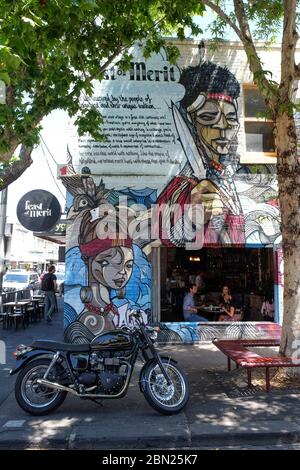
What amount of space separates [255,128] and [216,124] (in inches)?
42.7

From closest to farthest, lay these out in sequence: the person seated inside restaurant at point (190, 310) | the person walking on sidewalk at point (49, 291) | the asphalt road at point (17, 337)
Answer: the asphalt road at point (17, 337)
the person seated inside restaurant at point (190, 310)
the person walking on sidewalk at point (49, 291)

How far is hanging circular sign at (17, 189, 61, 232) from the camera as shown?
1165 cm

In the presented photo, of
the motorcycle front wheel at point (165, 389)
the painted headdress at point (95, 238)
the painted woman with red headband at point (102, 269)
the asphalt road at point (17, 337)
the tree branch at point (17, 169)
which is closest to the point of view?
the motorcycle front wheel at point (165, 389)

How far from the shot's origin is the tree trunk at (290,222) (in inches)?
286

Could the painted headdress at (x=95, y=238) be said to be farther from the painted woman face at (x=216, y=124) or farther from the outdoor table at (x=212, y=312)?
the painted woman face at (x=216, y=124)

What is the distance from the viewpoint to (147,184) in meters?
10.8

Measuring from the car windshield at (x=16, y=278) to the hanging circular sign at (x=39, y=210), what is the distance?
13573mm

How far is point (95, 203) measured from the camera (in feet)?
35.0

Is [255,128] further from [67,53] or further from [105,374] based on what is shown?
[105,374]

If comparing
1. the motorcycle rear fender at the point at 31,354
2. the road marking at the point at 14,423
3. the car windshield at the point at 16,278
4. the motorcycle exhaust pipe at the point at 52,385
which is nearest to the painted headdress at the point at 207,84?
the motorcycle rear fender at the point at 31,354

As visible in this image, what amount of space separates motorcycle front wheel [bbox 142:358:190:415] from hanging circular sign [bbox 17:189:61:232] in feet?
21.3

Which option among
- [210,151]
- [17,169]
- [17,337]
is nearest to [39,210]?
[17,169]

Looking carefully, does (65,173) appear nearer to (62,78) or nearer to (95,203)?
(95,203)

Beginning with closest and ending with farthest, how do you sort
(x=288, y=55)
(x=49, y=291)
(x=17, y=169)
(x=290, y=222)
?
1. (x=290, y=222)
2. (x=288, y=55)
3. (x=17, y=169)
4. (x=49, y=291)
